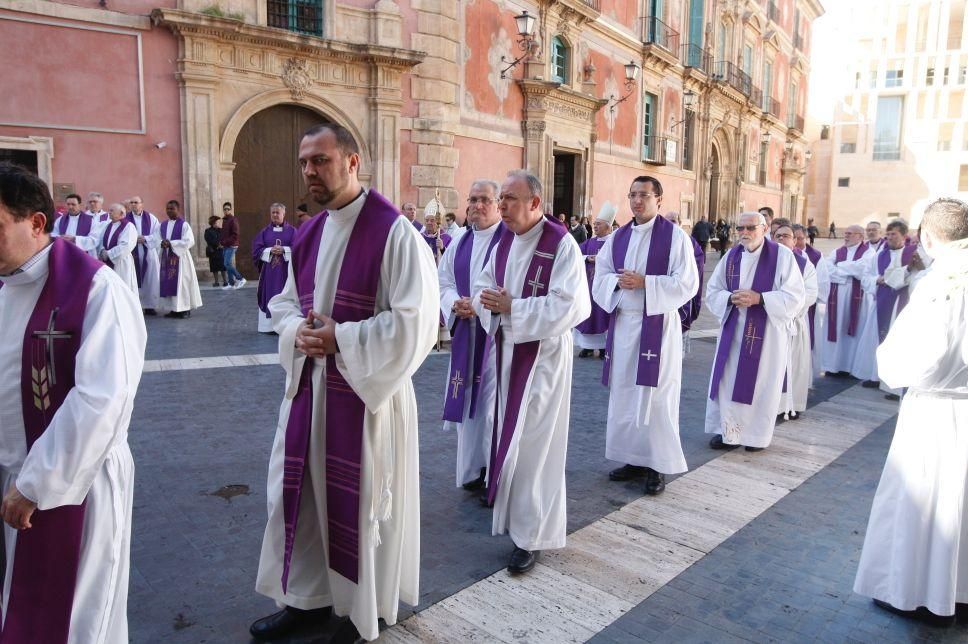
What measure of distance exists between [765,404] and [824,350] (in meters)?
4.35

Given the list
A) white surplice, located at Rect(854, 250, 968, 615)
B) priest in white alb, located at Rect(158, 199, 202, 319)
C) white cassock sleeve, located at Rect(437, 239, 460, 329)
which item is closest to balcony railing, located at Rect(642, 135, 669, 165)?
priest in white alb, located at Rect(158, 199, 202, 319)

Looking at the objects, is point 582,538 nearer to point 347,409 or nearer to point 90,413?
point 347,409

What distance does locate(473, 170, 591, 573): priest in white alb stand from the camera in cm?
353

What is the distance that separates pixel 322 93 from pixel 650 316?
466 inches

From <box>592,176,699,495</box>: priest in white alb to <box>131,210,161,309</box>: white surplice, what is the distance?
8.98 meters

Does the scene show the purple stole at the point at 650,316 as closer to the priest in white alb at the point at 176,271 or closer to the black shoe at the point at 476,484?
the black shoe at the point at 476,484

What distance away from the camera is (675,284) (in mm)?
4746

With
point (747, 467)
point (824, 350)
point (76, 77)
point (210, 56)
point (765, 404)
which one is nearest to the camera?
point (747, 467)

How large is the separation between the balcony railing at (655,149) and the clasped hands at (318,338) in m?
24.8

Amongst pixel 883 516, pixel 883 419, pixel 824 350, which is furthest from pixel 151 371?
pixel 824 350

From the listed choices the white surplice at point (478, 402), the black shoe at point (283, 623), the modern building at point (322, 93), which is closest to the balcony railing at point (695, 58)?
the modern building at point (322, 93)

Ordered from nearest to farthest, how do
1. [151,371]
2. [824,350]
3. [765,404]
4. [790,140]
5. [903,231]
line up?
[765,404] → [151,371] → [903,231] → [824,350] → [790,140]

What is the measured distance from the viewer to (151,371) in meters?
7.44

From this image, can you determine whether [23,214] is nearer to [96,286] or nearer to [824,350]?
[96,286]
